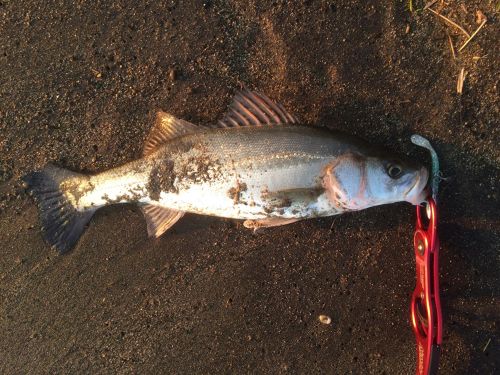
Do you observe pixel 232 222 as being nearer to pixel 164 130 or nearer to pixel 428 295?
pixel 164 130

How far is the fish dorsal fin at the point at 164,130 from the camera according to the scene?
348 cm

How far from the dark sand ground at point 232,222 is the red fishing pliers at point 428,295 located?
0.96 feet

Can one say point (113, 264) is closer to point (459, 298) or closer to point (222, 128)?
point (222, 128)

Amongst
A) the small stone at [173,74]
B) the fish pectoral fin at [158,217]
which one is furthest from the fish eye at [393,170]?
the small stone at [173,74]

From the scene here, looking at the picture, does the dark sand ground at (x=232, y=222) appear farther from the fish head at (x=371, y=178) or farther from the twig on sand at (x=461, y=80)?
the fish head at (x=371, y=178)

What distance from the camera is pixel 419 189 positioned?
320 centimetres

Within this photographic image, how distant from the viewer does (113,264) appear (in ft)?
12.4

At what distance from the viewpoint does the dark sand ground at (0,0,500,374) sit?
3.53 meters

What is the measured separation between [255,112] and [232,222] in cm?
111

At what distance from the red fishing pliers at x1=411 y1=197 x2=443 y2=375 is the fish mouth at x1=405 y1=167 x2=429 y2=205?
0.28 feet

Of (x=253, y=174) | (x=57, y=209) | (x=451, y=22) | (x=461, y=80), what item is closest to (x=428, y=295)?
(x=253, y=174)

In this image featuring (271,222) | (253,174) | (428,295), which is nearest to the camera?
(428,295)

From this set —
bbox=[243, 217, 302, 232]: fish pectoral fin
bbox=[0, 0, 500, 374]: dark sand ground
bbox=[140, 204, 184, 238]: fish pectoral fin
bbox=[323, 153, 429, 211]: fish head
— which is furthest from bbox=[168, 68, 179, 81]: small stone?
bbox=[323, 153, 429, 211]: fish head

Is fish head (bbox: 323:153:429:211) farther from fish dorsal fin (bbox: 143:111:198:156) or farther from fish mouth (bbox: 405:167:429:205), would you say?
fish dorsal fin (bbox: 143:111:198:156)
